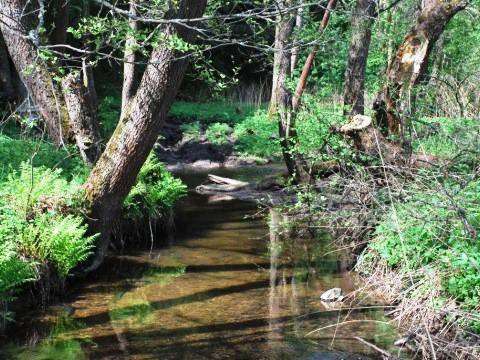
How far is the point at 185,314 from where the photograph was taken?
664 cm

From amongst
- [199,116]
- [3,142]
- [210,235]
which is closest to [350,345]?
[210,235]

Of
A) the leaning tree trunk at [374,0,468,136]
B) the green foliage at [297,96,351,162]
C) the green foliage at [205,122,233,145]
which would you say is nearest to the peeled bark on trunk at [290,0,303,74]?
the green foliage at [297,96,351,162]

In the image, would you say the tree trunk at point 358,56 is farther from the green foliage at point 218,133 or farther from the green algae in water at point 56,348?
the green foliage at point 218,133

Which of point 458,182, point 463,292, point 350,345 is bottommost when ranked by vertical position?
point 350,345

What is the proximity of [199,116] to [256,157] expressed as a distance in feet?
15.7

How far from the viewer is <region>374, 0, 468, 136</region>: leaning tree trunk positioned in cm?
838

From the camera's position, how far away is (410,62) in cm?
846

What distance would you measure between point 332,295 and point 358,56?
4.94 metres

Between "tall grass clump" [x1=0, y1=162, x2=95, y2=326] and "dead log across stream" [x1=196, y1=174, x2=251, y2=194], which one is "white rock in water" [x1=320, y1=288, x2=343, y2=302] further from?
"dead log across stream" [x1=196, y1=174, x2=251, y2=194]

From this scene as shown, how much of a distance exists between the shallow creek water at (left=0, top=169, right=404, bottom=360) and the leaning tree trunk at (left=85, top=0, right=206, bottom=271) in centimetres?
97

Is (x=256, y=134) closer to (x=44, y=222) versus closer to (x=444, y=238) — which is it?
(x=44, y=222)

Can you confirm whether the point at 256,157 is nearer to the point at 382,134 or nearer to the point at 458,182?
the point at 382,134

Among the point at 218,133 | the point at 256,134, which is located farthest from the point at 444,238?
the point at 218,133

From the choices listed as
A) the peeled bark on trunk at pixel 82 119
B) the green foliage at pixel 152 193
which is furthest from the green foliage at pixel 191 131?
the peeled bark on trunk at pixel 82 119
